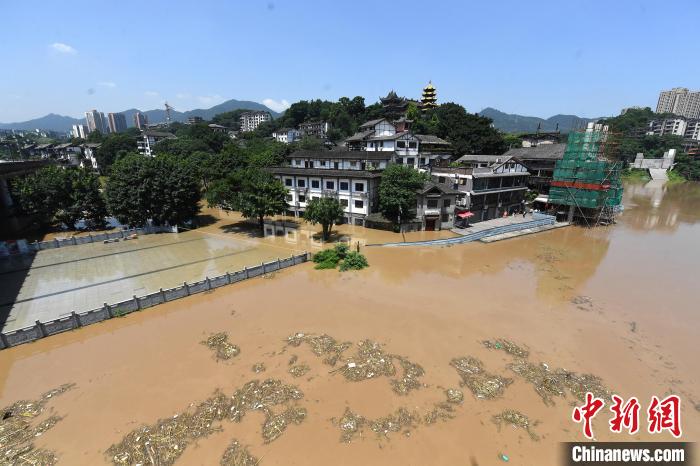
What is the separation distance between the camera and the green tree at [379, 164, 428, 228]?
1366 inches

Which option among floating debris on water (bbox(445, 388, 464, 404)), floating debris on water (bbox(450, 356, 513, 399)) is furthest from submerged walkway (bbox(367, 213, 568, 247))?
floating debris on water (bbox(445, 388, 464, 404))

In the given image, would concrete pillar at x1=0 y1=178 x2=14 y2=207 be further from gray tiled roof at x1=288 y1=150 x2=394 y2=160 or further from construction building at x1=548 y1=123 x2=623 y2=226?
construction building at x1=548 y1=123 x2=623 y2=226

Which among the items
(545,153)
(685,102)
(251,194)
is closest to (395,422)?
(251,194)

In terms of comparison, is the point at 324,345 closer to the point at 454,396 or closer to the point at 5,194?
the point at 454,396

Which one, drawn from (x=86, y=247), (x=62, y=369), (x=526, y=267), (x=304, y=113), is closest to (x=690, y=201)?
(x=526, y=267)

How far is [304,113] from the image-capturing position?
133 m

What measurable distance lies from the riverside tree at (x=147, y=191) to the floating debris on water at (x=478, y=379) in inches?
1366

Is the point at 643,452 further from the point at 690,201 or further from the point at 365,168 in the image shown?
the point at 690,201

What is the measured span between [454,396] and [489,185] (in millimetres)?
34636

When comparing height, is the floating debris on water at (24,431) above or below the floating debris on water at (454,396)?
below

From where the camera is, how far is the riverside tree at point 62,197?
35125 millimetres

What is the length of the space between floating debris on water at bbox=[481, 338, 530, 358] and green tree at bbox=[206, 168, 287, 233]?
24689 mm

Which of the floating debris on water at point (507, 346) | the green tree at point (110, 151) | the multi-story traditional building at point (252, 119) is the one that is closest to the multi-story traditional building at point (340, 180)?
the floating debris on water at point (507, 346)

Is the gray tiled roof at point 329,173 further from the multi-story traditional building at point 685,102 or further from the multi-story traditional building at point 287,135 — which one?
the multi-story traditional building at point 685,102
